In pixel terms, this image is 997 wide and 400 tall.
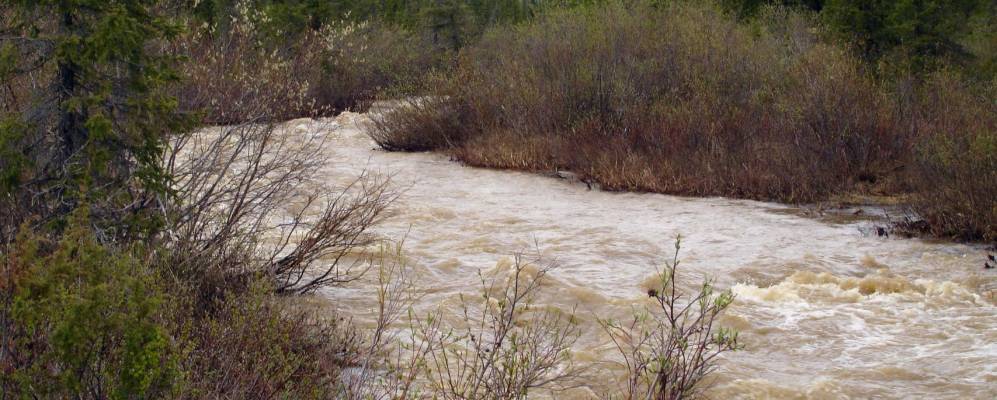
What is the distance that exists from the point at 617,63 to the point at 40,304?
42.5ft

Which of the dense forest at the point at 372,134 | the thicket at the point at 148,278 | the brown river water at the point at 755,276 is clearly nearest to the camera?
the thicket at the point at 148,278

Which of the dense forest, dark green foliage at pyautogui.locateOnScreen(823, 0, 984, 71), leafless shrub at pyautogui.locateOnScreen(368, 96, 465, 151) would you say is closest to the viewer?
the dense forest

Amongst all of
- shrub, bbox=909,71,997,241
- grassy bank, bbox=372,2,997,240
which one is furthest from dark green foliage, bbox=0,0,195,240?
grassy bank, bbox=372,2,997,240

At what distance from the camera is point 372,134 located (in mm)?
16938

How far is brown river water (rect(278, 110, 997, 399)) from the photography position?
6270 millimetres

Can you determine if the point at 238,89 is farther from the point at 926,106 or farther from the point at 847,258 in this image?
the point at 926,106

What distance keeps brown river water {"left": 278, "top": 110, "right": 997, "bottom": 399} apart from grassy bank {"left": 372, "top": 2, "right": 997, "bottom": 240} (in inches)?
23.8

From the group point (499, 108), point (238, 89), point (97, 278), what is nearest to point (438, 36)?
point (499, 108)

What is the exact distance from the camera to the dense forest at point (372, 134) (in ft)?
14.0

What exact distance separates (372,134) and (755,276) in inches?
373

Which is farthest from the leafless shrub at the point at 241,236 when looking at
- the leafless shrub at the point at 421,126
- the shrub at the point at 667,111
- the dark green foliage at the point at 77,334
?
the leafless shrub at the point at 421,126

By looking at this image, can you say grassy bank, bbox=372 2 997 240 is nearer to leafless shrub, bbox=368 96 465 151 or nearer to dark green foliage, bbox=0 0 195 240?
leafless shrub, bbox=368 96 465 151

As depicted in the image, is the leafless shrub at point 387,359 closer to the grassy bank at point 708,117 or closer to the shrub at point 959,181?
the shrub at point 959,181

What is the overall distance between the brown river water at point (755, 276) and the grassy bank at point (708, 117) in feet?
1.99
